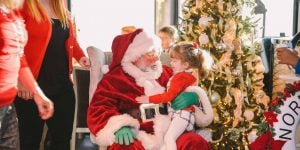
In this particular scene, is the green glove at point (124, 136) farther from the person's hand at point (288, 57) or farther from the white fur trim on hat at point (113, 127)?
the person's hand at point (288, 57)

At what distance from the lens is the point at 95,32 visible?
671 cm

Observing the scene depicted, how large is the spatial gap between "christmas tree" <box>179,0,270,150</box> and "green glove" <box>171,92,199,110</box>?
0.64 meters

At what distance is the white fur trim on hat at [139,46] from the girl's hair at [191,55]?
156 millimetres

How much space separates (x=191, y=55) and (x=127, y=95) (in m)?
0.47

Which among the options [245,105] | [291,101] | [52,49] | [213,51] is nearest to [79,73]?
[52,49]

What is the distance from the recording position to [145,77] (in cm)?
271

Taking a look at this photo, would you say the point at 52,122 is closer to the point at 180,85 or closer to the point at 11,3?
the point at 180,85

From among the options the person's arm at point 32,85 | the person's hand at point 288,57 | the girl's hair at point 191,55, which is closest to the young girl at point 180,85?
the girl's hair at point 191,55

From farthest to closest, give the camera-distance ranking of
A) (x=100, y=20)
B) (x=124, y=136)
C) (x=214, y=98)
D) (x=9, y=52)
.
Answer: (x=100, y=20)
(x=214, y=98)
(x=124, y=136)
(x=9, y=52)

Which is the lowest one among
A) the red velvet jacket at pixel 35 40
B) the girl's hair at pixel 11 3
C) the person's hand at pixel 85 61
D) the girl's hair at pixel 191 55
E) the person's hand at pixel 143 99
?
the person's hand at pixel 143 99

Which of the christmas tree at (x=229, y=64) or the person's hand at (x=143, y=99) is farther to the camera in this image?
the christmas tree at (x=229, y=64)

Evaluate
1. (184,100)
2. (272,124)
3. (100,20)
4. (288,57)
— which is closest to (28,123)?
(184,100)

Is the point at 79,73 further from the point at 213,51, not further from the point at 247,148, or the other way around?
the point at 247,148

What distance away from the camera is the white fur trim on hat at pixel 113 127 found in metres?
2.41
